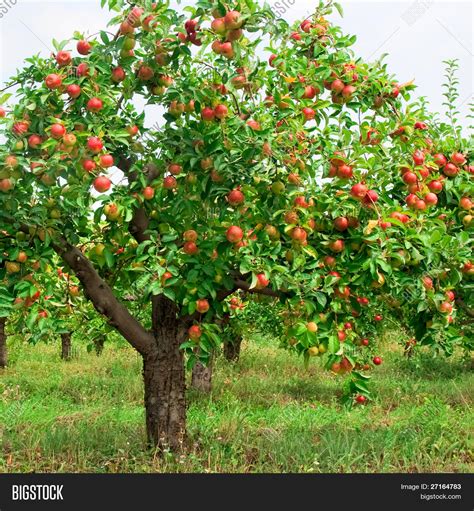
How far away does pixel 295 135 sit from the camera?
4.07 metres

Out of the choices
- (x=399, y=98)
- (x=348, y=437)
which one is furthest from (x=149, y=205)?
(x=348, y=437)

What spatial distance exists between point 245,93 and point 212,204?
793 mm

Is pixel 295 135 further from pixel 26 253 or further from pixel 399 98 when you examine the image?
pixel 26 253

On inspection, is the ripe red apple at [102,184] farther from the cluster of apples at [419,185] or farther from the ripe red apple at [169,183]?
the cluster of apples at [419,185]

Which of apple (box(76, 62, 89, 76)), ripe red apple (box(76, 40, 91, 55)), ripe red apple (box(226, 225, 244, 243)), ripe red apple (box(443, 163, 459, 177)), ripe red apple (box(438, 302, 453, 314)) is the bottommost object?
ripe red apple (box(438, 302, 453, 314))

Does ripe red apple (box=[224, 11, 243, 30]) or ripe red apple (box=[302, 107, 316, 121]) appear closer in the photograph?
ripe red apple (box=[224, 11, 243, 30])

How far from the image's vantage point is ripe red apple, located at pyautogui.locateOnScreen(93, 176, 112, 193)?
159 inches

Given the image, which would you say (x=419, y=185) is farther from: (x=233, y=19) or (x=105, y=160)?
(x=105, y=160)

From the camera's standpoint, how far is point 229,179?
13.8 ft

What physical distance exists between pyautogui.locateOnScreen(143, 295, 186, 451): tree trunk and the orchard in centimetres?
48

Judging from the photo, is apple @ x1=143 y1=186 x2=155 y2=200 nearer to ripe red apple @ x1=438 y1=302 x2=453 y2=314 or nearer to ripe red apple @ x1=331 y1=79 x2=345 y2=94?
ripe red apple @ x1=331 y1=79 x2=345 y2=94

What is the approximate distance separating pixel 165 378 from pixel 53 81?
258cm

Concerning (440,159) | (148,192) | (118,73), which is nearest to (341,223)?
(148,192)

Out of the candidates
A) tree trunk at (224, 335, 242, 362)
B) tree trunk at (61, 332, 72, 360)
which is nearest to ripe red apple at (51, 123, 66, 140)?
tree trunk at (224, 335, 242, 362)
